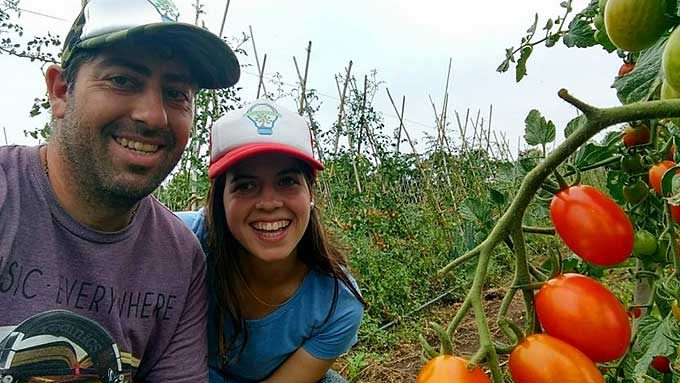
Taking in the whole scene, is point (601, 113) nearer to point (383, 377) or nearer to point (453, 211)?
point (383, 377)

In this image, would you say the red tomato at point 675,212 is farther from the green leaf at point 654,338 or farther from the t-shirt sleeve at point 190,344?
the t-shirt sleeve at point 190,344

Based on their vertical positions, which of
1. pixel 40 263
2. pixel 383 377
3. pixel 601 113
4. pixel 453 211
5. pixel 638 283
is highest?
pixel 601 113

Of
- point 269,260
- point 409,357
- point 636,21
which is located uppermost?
point 636,21

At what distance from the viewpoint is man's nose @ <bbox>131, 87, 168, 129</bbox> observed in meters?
1.26

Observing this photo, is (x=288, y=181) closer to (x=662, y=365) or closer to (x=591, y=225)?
(x=662, y=365)

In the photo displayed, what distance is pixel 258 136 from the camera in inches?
60.0

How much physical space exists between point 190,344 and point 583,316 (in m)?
1.18

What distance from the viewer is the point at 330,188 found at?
5383 mm

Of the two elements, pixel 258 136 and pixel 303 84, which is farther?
pixel 303 84

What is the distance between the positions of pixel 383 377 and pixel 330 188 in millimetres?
2622

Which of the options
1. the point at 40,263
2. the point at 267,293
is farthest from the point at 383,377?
the point at 40,263

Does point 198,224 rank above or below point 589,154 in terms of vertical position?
below

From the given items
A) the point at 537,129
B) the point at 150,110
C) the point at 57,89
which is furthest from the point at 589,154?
the point at 57,89

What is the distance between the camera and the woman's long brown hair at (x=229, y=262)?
1536 mm
